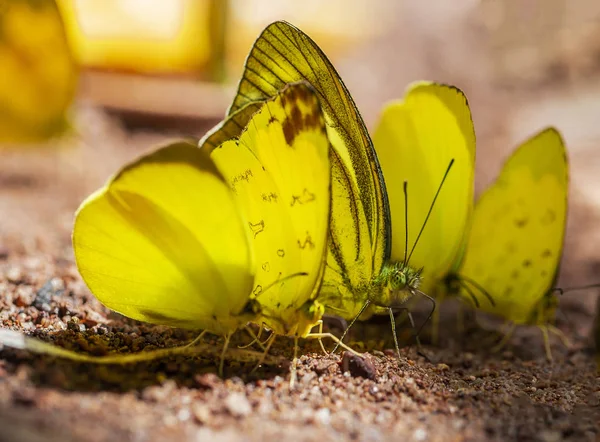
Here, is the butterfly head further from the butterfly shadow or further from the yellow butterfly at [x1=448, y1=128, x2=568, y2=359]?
the yellow butterfly at [x1=448, y1=128, x2=568, y2=359]

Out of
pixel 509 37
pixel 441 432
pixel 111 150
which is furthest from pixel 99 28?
pixel 441 432

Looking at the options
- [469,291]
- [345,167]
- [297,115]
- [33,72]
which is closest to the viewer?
[297,115]

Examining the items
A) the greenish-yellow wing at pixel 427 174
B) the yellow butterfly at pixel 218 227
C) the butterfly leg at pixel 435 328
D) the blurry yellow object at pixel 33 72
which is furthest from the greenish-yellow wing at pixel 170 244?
the blurry yellow object at pixel 33 72

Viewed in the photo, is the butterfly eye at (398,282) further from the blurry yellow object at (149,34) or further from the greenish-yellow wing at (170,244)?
the blurry yellow object at (149,34)

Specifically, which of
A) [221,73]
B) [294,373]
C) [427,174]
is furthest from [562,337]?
[221,73]

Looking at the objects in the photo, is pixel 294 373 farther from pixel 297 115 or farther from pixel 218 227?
pixel 297 115

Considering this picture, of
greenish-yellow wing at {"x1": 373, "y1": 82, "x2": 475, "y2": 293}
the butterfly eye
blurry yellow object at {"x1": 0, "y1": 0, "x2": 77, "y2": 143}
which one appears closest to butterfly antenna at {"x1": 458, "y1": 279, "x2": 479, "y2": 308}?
greenish-yellow wing at {"x1": 373, "y1": 82, "x2": 475, "y2": 293}
